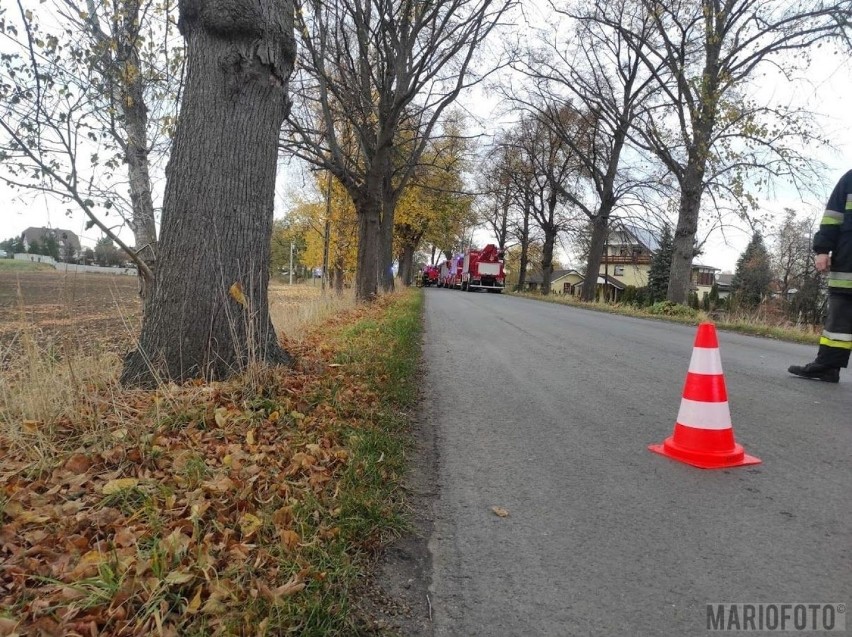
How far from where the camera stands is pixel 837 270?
511cm

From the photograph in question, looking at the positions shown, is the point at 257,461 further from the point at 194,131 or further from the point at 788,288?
the point at 788,288

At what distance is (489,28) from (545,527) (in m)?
11.8

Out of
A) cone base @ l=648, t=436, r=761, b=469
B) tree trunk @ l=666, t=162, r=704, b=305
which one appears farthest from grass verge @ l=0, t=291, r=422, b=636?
tree trunk @ l=666, t=162, r=704, b=305

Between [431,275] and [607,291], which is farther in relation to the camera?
[431,275]

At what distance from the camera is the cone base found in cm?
321

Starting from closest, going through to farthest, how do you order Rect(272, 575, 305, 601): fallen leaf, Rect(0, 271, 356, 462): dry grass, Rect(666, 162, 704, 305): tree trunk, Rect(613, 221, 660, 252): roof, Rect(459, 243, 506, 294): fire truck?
Rect(272, 575, 305, 601): fallen leaf < Rect(0, 271, 356, 462): dry grass < Rect(666, 162, 704, 305): tree trunk < Rect(613, 221, 660, 252): roof < Rect(459, 243, 506, 294): fire truck

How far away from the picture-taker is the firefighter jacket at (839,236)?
5031 mm

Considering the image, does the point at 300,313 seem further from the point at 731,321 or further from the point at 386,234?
the point at 386,234

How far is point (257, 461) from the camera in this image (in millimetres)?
2805

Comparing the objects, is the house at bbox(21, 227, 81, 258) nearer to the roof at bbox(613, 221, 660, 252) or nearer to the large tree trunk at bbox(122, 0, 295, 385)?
the large tree trunk at bbox(122, 0, 295, 385)

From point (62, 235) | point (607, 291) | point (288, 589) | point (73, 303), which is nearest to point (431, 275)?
point (607, 291)

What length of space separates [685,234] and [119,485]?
57.1ft

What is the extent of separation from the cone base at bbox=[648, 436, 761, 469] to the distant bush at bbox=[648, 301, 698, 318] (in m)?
12.3

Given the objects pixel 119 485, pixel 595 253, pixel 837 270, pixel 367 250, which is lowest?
pixel 119 485
